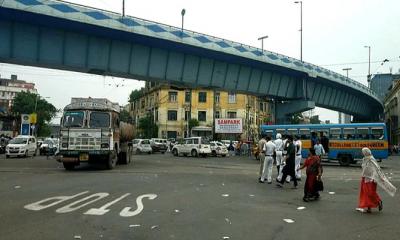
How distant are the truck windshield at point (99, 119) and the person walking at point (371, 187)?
1418 cm

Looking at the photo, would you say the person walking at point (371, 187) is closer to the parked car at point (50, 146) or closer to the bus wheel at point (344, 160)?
the bus wheel at point (344, 160)

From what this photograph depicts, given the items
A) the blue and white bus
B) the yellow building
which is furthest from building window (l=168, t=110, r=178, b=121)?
the blue and white bus

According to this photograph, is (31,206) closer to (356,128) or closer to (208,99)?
(356,128)

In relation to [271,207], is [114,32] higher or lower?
higher

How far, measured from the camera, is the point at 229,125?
201 ft

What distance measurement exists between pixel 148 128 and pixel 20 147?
47.2 metres

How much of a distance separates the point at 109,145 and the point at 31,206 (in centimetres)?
1147

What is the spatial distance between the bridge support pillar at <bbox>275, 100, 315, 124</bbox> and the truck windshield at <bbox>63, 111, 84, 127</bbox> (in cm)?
2417

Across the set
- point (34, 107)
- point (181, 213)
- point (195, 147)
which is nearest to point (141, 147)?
point (195, 147)

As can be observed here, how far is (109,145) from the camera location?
2181 cm

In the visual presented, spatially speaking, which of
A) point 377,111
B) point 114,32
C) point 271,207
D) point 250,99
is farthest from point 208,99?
point 271,207

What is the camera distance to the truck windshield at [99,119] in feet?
71.9

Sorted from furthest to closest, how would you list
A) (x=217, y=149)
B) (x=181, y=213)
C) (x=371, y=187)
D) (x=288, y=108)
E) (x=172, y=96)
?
(x=172, y=96)
(x=217, y=149)
(x=288, y=108)
(x=371, y=187)
(x=181, y=213)

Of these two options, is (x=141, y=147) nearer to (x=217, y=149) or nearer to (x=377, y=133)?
(x=217, y=149)
